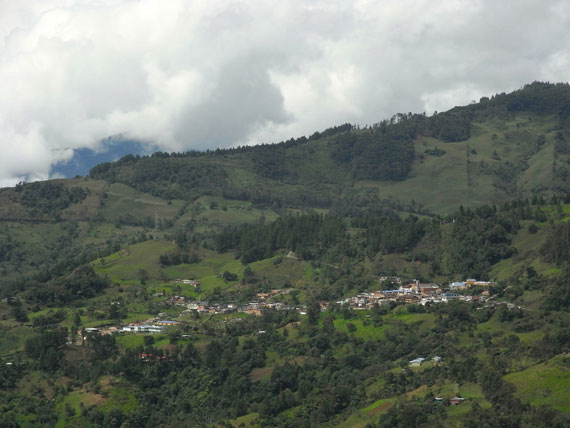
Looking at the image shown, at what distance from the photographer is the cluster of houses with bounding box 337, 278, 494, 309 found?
386ft

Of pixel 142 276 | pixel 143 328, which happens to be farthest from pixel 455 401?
pixel 142 276

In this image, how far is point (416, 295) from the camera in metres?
122

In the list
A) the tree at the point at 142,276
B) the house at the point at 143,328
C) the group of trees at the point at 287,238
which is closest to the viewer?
the house at the point at 143,328

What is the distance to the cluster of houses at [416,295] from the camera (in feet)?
386

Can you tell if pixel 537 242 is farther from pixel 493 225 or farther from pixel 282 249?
pixel 282 249

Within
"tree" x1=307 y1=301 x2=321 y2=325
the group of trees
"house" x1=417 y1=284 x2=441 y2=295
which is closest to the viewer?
"tree" x1=307 y1=301 x2=321 y2=325

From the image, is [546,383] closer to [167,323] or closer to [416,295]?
[416,295]

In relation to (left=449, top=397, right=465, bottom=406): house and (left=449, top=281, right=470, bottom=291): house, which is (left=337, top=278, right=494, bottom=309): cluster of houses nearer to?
(left=449, top=281, right=470, bottom=291): house

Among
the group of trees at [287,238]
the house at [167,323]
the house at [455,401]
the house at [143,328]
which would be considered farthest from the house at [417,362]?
the group of trees at [287,238]

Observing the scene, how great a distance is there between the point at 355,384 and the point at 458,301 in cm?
2397

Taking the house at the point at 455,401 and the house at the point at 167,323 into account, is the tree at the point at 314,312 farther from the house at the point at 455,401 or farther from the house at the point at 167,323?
the house at the point at 455,401

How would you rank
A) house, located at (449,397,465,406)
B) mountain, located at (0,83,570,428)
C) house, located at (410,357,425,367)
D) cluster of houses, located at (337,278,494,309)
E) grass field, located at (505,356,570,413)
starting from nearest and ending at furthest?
grass field, located at (505,356,570,413), house, located at (449,397,465,406), mountain, located at (0,83,570,428), house, located at (410,357,425,367), cluster of houses, located at (337,278,494,309)

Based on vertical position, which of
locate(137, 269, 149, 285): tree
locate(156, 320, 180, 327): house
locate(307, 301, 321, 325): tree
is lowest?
locate(307, 301, 321, 325): tree

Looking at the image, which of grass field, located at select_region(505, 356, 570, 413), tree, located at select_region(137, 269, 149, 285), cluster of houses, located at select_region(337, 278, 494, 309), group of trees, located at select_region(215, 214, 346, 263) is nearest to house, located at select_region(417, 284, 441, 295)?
cluster of houses, located at select_region(337, 278, 494, 309)
